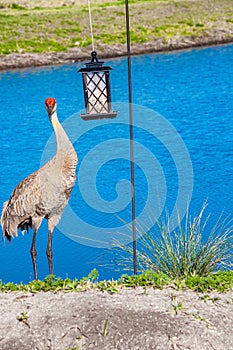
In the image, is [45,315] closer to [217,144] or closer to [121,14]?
[217,144]

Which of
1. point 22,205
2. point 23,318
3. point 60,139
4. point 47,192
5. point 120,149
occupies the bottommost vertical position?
point 120,149

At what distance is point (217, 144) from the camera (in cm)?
1395

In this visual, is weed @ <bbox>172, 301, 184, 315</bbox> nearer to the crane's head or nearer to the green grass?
the green grass

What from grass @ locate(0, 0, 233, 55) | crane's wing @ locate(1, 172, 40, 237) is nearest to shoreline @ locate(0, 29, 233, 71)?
grass @ locate(0, 0, 233, 55)

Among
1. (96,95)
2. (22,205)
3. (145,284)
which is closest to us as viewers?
(145,284)

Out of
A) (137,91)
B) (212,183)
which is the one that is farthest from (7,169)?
(137,91)

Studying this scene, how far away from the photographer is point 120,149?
558 inches

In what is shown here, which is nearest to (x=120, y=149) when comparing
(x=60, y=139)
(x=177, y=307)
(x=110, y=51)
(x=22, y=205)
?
(x=22, y=205)

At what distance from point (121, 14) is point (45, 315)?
30.1 m

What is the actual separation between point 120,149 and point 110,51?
1444 cm

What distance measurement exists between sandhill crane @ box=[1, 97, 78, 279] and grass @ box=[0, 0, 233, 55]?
887 inches

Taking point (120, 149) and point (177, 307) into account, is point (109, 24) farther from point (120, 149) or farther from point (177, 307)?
point (177, 307)

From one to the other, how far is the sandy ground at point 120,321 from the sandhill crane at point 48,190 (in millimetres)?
1004

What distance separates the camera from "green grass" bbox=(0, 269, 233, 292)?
550cm
